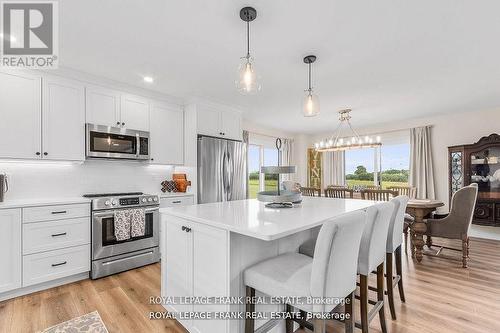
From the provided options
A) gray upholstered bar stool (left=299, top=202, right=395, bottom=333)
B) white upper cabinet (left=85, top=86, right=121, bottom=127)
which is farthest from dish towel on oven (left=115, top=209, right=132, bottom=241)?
gray upholstered bar stool (left=299, top=202, right=395, bottom=333)

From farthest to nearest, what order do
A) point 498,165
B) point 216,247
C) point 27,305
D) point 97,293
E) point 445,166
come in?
point 445,166
point 498,165
point 97,293
point 27,305
point 216,247

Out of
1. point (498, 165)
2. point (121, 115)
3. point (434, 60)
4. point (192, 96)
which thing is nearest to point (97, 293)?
point (121, 115)

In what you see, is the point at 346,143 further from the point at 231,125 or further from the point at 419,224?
the point at 231,125

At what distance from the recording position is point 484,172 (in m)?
4.30

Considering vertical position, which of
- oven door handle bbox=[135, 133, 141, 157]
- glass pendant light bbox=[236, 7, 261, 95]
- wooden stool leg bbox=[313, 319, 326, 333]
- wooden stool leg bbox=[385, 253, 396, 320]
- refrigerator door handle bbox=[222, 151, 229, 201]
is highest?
glass pendant light bbox=[236, 7, 261, 95]

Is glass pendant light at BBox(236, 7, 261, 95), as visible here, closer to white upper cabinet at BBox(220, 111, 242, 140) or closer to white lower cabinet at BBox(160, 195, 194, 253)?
white lower cabinet at BBox(160, 195, 194, 253)

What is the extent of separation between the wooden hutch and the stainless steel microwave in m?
5.49

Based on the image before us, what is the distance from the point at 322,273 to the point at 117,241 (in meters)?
2.76

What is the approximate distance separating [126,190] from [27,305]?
169 cm

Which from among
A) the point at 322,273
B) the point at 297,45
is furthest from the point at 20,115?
the point at 322,273

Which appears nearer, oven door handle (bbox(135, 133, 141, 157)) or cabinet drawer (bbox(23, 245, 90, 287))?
cabinet drawer (bbox(23, 245, 90, 287))

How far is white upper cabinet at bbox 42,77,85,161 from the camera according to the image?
2.80 meters

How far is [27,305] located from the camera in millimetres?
2311

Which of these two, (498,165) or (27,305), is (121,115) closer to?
(27,305)
